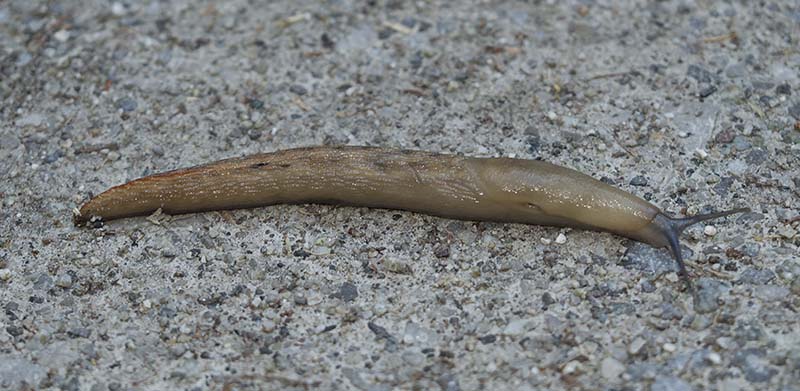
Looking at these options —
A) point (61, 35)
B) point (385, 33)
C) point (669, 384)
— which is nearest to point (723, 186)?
point (669, 384)

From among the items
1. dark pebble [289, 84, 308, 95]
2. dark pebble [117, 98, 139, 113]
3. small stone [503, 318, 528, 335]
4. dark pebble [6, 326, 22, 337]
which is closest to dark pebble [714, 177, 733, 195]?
small stone [503, 318, 528, 335]

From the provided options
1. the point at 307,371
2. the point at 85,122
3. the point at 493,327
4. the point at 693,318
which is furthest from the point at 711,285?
the point at 85,122

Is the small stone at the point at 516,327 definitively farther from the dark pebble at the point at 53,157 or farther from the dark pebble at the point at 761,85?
the dark pebble at the point at 53,157

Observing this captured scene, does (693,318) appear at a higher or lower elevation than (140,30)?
lower

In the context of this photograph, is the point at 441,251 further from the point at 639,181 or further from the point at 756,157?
the point at 756,157

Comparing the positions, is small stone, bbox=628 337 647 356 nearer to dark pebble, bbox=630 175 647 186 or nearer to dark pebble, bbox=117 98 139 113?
dark pebble, bbox=630 175 647 186

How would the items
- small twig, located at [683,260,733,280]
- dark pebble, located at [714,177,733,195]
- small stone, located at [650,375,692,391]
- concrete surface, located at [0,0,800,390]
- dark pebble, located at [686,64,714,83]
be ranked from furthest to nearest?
dark pebble, located at [686,64,714,83] < dark pebble, located at [714,177,733,195] < small twig, located at [683,260,733,280] < concrete surface, located at [0,0,800,390] < small stone, located at [650,375,692,391]

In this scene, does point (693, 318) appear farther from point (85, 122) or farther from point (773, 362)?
point (85, 122)

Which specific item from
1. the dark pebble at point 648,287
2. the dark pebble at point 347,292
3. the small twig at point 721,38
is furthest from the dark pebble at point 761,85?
the dark pebble at point 347,292
